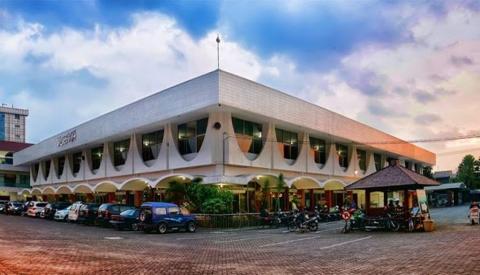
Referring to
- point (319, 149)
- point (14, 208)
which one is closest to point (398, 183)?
point (319, 149)

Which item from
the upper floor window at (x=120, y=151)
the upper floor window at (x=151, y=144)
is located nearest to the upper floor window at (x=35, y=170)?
the upper floor window at (x=120, y=151)

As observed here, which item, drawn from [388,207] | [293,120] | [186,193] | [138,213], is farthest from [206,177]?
[388,207]

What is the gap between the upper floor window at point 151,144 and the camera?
37.5 m

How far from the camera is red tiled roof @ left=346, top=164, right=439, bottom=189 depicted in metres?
23.4

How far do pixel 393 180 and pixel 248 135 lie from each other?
40.1 feet

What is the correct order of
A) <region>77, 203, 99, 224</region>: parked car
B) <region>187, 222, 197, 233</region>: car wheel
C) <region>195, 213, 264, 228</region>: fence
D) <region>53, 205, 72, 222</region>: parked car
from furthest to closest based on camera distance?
<region>53, 205, 72, 222</region>: parked car < <region>77, 203, 99, 224</region>: parked car < <region>195, 213, 264, 228</region>: fence < <region>187, 222, 197, 233</region>: car wheel

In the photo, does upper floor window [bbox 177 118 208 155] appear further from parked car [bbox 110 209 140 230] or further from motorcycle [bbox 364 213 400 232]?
motorcycle [bbox 364 213 400 232]

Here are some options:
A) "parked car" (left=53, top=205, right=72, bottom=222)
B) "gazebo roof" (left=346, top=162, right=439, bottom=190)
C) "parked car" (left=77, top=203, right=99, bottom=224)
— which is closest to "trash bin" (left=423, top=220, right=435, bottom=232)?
"gazebo roof" (left=346, top=162, right=439, bottom=190)

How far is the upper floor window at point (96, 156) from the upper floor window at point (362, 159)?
25747 millimetres

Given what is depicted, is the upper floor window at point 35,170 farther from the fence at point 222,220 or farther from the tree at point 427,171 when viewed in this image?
the tree at point 427,171

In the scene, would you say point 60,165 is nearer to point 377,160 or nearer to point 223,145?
point 223,145

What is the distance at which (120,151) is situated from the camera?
143ft

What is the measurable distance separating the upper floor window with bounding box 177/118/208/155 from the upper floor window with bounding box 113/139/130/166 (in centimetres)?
933

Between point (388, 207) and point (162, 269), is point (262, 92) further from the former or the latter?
point (162, 269)
